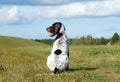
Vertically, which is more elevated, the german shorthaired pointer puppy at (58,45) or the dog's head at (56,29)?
the dog's head at (56,29)

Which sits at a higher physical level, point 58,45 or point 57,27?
point 57,27

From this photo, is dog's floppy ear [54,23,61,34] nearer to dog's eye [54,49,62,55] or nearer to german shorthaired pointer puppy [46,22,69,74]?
german shorthaired pointer puppy [46,22,69,74]

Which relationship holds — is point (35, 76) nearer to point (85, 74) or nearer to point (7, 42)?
point (85, 74)

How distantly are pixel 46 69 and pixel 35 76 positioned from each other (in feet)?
6.82

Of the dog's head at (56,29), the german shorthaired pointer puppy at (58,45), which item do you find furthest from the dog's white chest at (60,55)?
the dog's head at (56,29)

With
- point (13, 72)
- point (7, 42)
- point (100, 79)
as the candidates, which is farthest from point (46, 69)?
point (7, 42)

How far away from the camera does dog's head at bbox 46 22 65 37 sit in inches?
591

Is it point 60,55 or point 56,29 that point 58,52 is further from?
point 56,29

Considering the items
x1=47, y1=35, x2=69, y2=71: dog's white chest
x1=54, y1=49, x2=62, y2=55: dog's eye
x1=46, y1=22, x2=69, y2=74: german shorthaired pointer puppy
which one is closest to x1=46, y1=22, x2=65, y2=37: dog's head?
x1=46, y1=22, x2=69, y2=74: german shorthaired pointer puppy

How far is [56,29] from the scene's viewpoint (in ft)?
49.1

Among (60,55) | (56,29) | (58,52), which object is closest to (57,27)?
(56,29)

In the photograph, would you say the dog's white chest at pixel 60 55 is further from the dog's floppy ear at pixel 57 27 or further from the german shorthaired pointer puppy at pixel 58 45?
the dog's floppy ear at pixel 57 27

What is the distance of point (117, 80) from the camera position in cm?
1381

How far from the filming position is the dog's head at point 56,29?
1500 centimetres
